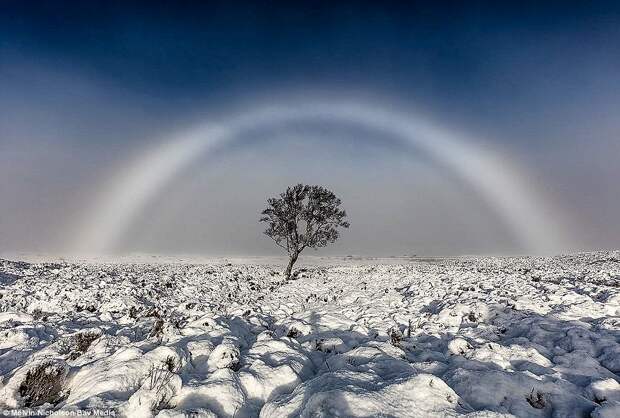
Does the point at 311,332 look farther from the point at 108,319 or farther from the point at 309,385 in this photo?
the point at 108,319

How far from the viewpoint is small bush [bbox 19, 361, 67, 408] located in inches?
172

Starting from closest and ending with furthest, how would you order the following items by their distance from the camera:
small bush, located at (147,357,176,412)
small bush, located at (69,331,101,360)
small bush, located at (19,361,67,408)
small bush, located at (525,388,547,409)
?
small bush, located at (147,357,176,412), small bush, located at (525,388,547,409), small bush, located at (19,361,67,408), small bush, located at (69,331,101,360)

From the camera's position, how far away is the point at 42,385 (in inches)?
180

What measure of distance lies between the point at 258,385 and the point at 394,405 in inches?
80.7

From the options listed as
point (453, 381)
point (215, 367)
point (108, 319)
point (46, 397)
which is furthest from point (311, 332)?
point (108, 319)

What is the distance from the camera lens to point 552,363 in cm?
585

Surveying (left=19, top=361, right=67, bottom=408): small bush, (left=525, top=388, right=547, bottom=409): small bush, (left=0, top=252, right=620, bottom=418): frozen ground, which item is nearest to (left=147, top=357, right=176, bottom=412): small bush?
(left=0, top=252, right=620, bottom=418): frozen ground

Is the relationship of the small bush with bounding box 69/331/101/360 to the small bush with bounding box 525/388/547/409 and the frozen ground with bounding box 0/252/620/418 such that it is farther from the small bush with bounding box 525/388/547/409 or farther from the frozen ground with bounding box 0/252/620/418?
the small bush with bounding box 525/388/547/409

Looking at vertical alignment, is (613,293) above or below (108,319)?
above

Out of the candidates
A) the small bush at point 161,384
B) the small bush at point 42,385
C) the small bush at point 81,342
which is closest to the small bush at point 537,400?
the small bush at point 161,384

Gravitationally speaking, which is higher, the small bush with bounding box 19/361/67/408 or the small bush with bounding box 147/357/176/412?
the small bush with bounding box 147/357/176/412

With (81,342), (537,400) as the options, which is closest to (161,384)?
(81,342)

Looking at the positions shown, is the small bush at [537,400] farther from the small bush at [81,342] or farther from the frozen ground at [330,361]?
the small bush at [81,342]

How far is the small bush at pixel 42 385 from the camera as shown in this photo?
4.37m
